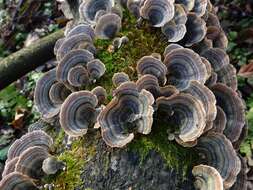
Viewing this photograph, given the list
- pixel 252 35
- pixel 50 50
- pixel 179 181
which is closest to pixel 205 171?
pixel 179 181

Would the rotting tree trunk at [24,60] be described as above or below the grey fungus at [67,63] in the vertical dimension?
below

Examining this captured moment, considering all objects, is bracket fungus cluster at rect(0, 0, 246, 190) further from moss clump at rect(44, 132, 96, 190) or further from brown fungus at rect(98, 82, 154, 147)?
moss clump at rect(44, 132, 96, 190)

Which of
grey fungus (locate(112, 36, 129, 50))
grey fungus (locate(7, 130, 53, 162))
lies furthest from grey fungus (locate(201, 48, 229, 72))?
grey fungus (locate(7, 130, 53, 162))

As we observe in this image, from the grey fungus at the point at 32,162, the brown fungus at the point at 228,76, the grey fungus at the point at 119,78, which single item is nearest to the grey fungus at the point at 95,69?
the grey fungus at the point at 119,78

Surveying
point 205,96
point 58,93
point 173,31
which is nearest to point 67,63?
point 58,93

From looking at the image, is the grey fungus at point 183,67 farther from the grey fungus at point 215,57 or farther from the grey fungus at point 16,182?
the grey fungus at point 16,182

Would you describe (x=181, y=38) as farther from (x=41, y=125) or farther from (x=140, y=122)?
(x=41, y=125)

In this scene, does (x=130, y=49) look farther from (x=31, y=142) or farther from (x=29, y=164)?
(x=29, y=164)
